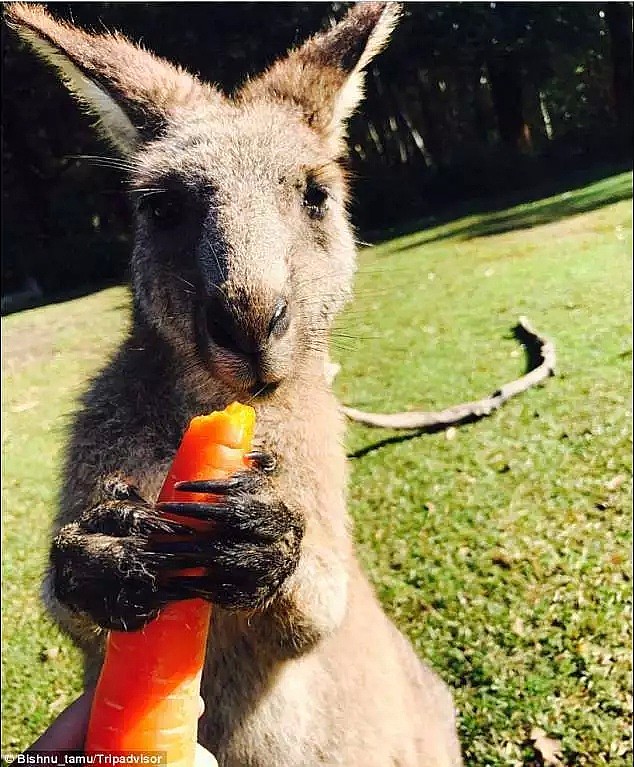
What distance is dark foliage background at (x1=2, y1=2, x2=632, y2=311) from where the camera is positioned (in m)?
18.0

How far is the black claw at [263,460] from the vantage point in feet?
5.91

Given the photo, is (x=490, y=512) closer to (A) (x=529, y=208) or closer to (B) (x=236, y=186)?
(B) (x=236, y=186)

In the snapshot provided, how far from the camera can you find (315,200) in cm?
248

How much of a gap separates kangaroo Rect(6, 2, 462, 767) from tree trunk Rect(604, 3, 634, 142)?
17.7 meters

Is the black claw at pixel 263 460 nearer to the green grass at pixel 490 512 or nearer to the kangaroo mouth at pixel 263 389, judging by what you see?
the kangaroo mouth at pixel 263 389

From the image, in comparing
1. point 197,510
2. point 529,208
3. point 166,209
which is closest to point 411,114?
point 529,208

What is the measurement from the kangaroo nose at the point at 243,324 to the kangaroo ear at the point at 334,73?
107 cm

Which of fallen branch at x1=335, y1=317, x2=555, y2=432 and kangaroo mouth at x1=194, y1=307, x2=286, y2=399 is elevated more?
kangaroo mouth at x1=194, y1=307, x2=286, y2=399

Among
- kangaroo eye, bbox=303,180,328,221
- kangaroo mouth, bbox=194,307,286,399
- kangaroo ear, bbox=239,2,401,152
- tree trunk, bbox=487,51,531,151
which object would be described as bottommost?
tree trunk, bbox=487,51,531,151

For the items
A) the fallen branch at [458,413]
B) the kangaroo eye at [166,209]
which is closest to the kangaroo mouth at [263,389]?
the kangaroo eye at [166,209]

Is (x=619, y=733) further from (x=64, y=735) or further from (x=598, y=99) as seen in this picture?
(x=598, y=99)

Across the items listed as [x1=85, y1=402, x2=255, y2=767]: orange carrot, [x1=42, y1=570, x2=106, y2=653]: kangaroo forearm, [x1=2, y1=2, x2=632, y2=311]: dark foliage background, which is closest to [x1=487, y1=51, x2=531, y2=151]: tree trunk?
[x1=2, y1=2, x2=632, y2=311]: dark foliage background

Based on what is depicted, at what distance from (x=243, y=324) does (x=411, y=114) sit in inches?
855

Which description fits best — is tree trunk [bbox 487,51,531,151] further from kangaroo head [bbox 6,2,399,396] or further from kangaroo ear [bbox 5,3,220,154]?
kangaroo ear [bbox 5,3,220,154]
